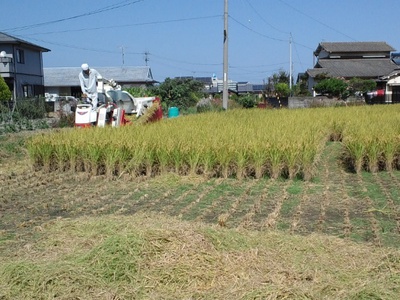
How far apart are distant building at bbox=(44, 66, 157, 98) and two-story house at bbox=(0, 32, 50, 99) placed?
5.69 metres

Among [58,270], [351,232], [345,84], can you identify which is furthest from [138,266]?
[345,84]

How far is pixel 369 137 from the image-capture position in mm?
7797

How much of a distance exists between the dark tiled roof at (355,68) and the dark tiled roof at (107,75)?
1390cm

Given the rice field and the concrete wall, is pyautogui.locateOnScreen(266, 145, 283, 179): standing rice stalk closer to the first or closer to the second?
the rice field

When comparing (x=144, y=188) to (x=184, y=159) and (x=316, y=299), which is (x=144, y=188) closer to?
(x=184, y=159)

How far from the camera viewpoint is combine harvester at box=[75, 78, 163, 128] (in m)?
10.2

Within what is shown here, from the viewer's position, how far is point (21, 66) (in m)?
29.2

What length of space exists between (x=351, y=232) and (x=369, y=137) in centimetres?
383

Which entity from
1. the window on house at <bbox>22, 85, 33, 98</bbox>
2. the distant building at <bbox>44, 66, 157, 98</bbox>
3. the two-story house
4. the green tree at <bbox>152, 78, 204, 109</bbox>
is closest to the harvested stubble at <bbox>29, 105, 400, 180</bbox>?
the green tree at <bbox>152, 78, 204, 109</bbox>

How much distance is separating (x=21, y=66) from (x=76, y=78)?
11002 mm

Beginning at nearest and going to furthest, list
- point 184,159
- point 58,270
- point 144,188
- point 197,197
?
point 58,270 → point 197,197 → point 144,188 → point 184,159

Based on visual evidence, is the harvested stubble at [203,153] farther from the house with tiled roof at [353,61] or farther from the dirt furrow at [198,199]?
the house with tiled roof at [353,61]

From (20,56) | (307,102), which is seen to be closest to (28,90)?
(20,56)

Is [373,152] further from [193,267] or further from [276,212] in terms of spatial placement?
[193,267]
